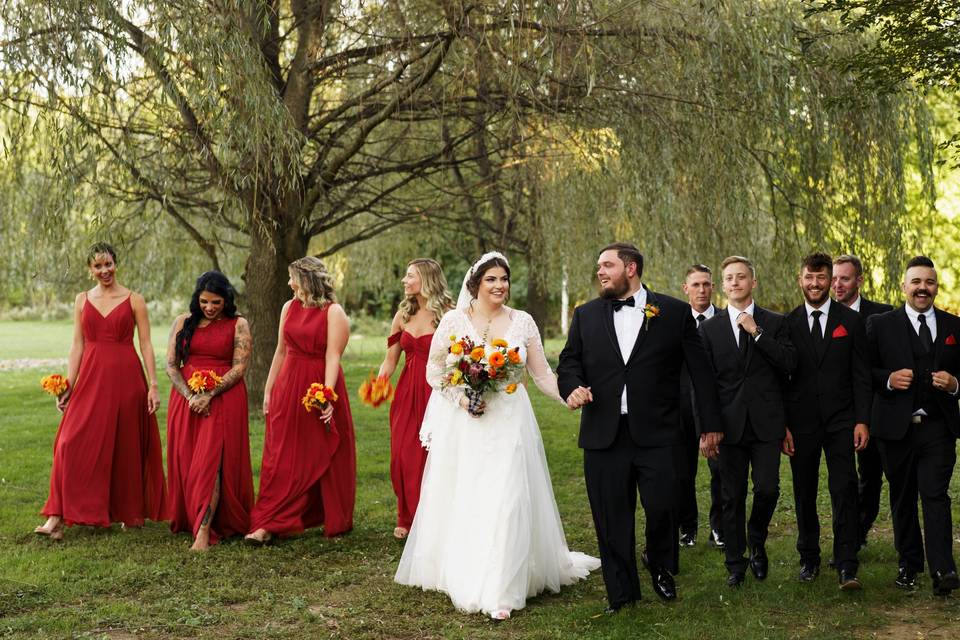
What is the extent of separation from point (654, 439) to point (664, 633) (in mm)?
1037

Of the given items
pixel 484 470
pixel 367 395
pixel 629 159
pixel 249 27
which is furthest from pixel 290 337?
pixel 629 159

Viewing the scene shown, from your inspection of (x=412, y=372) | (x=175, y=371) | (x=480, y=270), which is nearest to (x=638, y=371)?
(x=480, y=270)

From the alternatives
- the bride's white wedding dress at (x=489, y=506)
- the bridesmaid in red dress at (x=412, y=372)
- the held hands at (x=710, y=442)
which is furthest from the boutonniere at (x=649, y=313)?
the bridesmaid in red dress at (x=412, y=372)

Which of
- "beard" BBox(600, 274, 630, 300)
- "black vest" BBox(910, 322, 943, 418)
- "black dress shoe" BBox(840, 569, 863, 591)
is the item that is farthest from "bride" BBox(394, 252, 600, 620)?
"black vest" BBox(910, 322, 943, 418)

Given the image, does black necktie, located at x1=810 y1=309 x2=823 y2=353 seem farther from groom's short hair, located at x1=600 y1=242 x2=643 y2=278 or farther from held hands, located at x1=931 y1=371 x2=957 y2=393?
groom's short hair, located at x1=600 y1=242 x2=643 y2=278

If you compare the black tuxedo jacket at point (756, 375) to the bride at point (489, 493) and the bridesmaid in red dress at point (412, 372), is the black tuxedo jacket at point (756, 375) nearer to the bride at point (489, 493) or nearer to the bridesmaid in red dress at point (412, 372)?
the bride at point (489, 493)

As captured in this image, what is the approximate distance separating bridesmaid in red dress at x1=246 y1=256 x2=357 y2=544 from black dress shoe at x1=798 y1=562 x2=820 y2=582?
11.1 ft

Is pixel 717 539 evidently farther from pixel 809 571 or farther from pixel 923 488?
pixel 923 488

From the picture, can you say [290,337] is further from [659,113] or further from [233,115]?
[659,113]

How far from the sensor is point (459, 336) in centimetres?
689

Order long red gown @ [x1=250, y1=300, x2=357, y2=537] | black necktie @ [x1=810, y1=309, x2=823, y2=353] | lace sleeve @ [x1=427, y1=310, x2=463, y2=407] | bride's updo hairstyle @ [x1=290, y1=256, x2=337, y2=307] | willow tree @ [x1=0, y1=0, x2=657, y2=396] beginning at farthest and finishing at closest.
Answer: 1. willow tree @ [x1=0, y1=0, x2=657, y2=396]
2. bride's updo hairstyle @ [x1=290, y1=256, x2=337, y2=307]
3. long red gown @ [x1=250, y1=300, x2=357, y2=537]
4. lace sleeve @ [x1=427, y1=310, x2=463, y2=407]
5. black necktie @ [x1=810, y1=309, x2=823, y2=353]

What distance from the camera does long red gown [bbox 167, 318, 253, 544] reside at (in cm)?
789

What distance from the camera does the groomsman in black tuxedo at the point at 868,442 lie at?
7.39m

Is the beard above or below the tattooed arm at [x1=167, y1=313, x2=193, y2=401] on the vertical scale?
above
